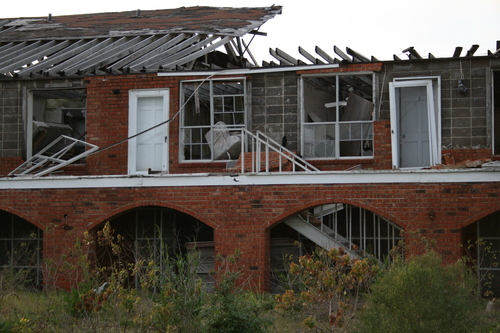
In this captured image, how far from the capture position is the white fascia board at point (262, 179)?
1480 cm

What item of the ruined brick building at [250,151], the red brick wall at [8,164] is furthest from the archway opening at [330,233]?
the red brick wall at [8,164]

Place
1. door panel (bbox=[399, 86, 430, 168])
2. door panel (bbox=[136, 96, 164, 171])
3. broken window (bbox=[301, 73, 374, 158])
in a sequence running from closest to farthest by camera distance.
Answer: door panel (bbox=[399, 86, 430, 168]) < broken window (bbox=[301, 73, 374, 158]) < door panel (bbox=[136, 96, 164, 171])

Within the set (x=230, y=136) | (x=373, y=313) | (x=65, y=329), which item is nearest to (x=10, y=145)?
(x=230, y=136)

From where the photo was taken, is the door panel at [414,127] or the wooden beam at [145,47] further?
the wooden beam at [145,47]

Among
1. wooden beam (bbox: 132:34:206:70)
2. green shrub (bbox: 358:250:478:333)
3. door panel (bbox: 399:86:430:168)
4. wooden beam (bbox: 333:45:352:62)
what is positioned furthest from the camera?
wooden beam (bbox: 132:34:206:70)

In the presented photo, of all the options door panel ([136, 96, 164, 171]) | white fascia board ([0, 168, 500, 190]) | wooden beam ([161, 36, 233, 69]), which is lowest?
white fascia board ([0, 168, 500, 190])

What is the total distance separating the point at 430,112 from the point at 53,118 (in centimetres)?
987

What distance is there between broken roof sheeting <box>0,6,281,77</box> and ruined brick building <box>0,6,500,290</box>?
7 centimetres

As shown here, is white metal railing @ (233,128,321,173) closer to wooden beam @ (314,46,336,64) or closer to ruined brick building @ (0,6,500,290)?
ruined brick building @ (0,6,500,290)

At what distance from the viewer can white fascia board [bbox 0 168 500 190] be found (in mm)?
14797

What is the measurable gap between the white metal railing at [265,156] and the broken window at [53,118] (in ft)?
14.5

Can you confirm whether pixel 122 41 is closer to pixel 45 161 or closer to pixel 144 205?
pixel 45 161

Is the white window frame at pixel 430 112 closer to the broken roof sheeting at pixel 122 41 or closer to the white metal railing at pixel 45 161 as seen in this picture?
the broken roof sheeting at pixel 122 41

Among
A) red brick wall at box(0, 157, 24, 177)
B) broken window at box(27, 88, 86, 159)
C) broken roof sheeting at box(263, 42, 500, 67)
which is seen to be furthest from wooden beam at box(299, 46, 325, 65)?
red brick wall at box(0, 157, 24, 177)
